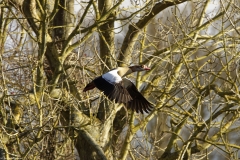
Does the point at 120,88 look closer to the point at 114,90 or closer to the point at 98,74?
the point at 114,90

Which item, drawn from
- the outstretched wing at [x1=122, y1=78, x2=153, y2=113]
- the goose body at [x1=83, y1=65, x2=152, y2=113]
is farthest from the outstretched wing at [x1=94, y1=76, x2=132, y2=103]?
the outstretched wing at [x1=122, y1=78, x2=153, y2=113]

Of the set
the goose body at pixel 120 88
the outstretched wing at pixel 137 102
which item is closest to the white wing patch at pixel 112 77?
the goose body at pixel 120 88

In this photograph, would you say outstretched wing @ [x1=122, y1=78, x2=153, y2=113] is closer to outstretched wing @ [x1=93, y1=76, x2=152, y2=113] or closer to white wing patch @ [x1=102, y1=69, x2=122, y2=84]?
outstretched wing @ [x1=93, y1=76, x2=152, y2=113]

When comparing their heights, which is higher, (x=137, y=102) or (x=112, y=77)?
(x=112, y=77)

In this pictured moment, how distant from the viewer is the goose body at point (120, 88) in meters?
7.48

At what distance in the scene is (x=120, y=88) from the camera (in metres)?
7.62

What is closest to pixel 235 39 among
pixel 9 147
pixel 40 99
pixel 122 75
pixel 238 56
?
pixel 238 56

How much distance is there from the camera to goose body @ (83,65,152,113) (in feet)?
24.5

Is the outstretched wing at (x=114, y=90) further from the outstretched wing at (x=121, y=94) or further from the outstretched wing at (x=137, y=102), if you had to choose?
the outstretched wing at (x=137, y=102)

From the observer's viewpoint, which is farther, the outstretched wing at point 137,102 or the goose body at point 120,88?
the outstretched wing at point 137,102

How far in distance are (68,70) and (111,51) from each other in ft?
2.52

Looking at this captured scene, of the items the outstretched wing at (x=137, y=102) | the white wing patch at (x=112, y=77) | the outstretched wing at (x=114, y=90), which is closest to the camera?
the outstretched wing at (x=114, y=90)

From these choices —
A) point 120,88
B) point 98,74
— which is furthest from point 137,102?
point 98,74

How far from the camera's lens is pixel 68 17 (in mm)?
9547
